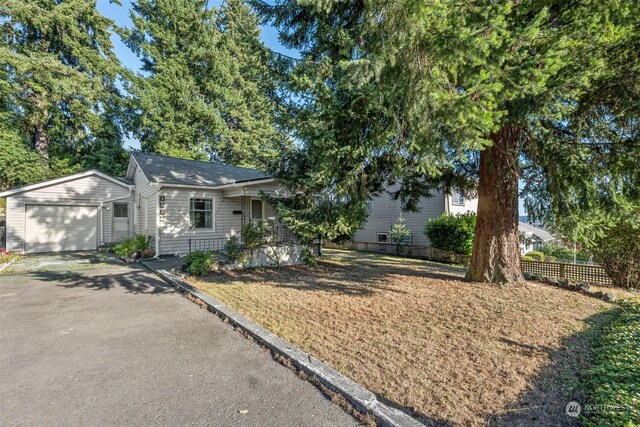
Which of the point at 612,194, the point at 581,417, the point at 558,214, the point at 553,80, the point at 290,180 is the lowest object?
the point at 581,417

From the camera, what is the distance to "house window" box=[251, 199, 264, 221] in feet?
43.8

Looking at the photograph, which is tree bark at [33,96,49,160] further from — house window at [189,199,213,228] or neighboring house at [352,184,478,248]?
neighboring house at [352,184,478,248]

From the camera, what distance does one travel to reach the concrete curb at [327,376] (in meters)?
2.45

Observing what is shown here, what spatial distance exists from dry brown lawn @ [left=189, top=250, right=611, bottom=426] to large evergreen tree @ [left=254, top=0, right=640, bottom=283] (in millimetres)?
1752

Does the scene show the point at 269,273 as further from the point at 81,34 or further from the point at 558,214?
the point at 81,34

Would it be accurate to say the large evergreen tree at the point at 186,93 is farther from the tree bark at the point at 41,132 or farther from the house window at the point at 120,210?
the house window at the point at 120,210

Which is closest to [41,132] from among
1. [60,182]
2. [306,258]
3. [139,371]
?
[60,182]

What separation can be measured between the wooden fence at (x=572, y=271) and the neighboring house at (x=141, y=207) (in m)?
9.37

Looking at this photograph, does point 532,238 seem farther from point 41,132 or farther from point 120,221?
point 41,132

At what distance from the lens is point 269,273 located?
9148 millimetres

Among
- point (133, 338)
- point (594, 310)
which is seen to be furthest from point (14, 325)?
point (594, 310)

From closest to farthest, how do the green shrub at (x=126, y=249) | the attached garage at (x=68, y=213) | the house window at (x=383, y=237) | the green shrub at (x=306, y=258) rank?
the green shrub at (x=306, y=258), the green shrub at (x=126, y=249), the attached garage at (x=68, y=213), the house window at (x=383, y=237)

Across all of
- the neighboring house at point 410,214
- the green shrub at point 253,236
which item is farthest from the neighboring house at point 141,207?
the neighboring house at point 410,214

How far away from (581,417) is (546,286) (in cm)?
597
